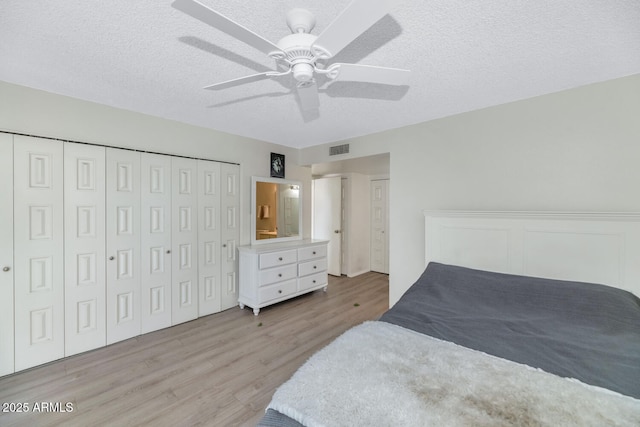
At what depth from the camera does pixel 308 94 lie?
62.3 inches

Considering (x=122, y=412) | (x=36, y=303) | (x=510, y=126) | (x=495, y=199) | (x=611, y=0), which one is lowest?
(x=122, y=412)

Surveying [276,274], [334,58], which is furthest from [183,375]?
[334,58]

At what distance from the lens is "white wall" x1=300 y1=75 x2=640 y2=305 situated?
185cm

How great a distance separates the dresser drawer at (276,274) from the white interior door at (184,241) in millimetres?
775

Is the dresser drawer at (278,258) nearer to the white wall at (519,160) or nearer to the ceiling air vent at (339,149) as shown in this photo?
the white wall at (519,160)

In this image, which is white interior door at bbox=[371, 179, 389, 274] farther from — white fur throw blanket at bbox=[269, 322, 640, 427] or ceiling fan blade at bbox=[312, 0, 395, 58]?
ceiling fan blade at bbox=[312, 0, 395, 58]

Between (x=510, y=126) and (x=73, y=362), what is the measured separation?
4.34 metres

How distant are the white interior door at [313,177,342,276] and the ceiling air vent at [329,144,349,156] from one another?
1478mm

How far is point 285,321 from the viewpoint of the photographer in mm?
3010

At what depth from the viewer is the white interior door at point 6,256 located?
197 cm

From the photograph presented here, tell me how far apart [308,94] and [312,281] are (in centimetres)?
288

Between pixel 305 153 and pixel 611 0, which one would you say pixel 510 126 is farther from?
pixel 305 153

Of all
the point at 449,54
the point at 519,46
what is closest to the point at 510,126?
the point at 519,46

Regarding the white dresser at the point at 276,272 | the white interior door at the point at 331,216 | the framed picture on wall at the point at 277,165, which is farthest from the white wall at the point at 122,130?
the white interior door at the point at 331,216
